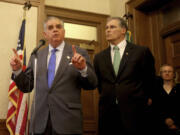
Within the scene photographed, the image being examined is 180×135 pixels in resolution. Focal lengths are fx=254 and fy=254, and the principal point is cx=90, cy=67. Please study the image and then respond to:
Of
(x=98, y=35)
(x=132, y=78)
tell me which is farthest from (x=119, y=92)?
(x=98, y=35)

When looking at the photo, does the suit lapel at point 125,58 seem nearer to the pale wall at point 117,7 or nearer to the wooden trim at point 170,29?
the wooden trim at point 170,29

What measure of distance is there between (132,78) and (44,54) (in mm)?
861

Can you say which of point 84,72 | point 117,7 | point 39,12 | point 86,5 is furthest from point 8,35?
point 117,7

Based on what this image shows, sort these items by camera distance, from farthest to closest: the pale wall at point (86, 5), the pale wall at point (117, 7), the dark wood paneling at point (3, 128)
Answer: the pale wall at point (117, 7) < the pale wall at point (86, 5) < the dark wood paneling at point (3, 128)

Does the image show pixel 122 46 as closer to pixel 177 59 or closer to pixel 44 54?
pixel 44 54

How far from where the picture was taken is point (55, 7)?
472cm

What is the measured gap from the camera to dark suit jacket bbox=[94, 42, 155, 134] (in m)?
2.34

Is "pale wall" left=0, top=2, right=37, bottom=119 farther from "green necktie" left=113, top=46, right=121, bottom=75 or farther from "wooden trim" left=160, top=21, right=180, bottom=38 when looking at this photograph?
"wooden trim" left=160, top=21, right=180, bottom=38

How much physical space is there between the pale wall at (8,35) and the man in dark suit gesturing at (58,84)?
124 centimetres

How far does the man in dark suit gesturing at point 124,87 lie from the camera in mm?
2339

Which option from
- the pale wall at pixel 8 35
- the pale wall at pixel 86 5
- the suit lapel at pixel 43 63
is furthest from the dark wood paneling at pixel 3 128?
the pale wall at pixel 86 5


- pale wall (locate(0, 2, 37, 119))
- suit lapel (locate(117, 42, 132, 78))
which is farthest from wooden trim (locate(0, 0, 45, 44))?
suit lapel (locate(117, 42, 132, 78))

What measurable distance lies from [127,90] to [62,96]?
2.27ft

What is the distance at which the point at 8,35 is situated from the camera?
349 cm
